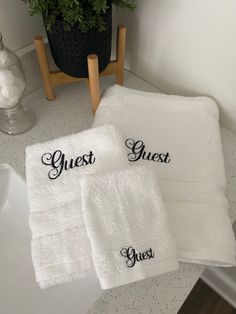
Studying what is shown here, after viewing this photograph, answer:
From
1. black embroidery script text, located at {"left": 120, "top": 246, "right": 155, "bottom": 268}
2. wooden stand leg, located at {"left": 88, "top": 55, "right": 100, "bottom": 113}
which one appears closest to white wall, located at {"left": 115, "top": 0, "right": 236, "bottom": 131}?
wooden stand leg, located at {"left": 88, "top": 55, "right": 100, "bottom": 113}

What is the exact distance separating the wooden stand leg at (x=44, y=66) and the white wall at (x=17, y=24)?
89 mm

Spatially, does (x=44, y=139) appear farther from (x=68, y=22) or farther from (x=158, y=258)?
(x=158, y=258)

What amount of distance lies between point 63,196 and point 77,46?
0.31m

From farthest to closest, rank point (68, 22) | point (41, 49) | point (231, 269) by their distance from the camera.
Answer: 1. point (231, 269)
2. point (41, 49)
3. point (68, 22)

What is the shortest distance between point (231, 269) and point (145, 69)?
0.80 meters

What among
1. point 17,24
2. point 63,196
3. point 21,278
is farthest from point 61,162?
point 17,24

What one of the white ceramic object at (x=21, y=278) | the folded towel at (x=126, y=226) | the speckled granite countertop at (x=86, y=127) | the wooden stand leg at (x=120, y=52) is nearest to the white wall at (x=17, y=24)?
the speckled granite countertop at (x=86, y=127)

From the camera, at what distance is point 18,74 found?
2.13 ft

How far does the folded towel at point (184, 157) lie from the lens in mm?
548

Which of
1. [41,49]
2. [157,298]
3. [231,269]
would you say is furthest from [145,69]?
[231,269]

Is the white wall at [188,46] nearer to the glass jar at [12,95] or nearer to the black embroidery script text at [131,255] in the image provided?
the glass jar at [12,95]

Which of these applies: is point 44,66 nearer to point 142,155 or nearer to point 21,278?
point 142,155

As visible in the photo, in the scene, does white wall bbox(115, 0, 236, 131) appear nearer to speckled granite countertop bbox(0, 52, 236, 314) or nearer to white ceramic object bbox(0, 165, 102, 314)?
speckled granite countertop bbox(0, 52, 236, 314)

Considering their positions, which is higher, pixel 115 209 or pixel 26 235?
pixel 115 209
